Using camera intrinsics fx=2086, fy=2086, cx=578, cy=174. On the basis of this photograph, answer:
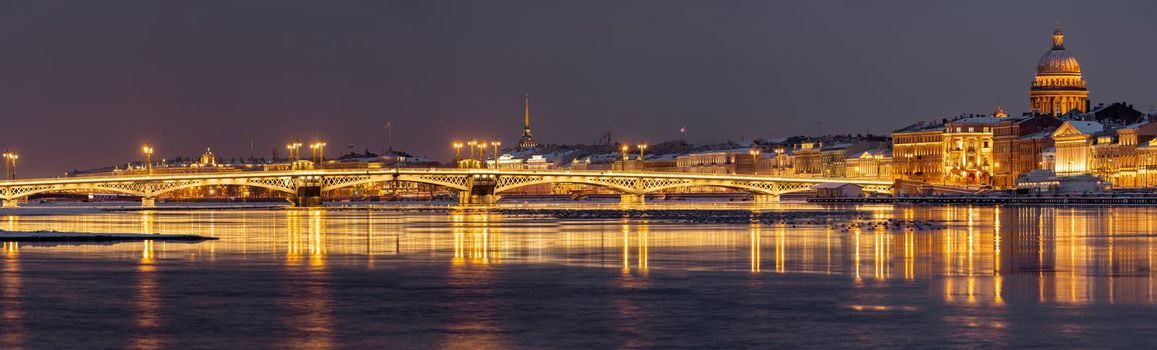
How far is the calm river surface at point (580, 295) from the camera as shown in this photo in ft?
77.3

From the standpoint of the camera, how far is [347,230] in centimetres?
6575

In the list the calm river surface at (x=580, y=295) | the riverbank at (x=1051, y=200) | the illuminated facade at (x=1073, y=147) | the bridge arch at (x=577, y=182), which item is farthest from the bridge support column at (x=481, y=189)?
the calm river surface at (x=580, y=295)

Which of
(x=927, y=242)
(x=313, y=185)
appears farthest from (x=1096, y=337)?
(x=313, y=185)

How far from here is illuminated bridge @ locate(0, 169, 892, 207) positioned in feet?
464

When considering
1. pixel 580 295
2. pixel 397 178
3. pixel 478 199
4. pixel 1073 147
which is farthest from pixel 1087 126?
pixel 580 295

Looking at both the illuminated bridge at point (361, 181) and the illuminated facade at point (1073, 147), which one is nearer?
the illuminated bridge at point (361, 181)

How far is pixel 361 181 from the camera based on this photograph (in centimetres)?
14975

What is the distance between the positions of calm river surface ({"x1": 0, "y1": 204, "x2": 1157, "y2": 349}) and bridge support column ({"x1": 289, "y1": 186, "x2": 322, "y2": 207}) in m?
96.1

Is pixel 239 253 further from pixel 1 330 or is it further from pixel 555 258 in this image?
pixel 1 330

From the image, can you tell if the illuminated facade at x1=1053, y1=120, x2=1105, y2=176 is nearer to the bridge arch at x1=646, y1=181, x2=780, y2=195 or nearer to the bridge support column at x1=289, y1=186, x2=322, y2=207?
the bridge arch at x1=646, y1=181, x2=780, y2=195

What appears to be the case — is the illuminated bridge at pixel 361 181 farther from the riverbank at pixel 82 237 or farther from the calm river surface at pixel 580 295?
the calm river surface at pixel 580 295

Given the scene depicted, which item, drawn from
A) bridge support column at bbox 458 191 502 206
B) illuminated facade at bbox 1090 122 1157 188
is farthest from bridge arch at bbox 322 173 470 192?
illuminated facade at bbox 1090 122 1157 188

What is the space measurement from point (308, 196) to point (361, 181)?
174 inches

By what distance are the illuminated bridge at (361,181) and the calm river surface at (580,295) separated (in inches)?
3665
